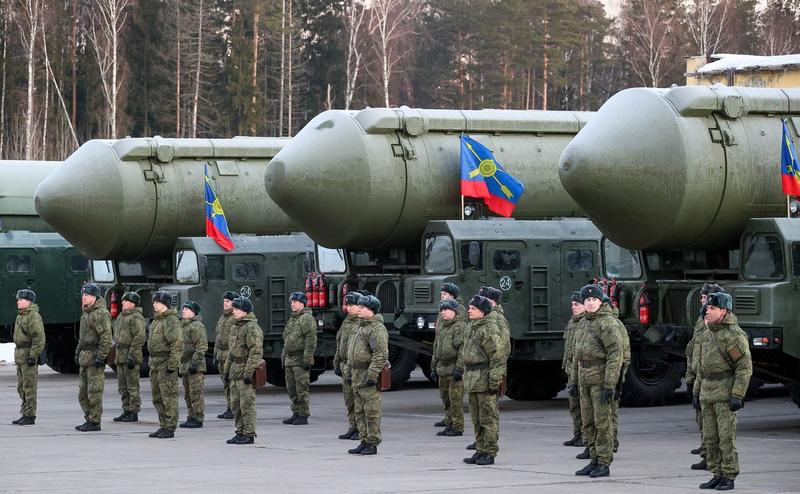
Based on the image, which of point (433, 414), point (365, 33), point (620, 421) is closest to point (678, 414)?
point (620, 421)

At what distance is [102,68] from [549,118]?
3293 cm

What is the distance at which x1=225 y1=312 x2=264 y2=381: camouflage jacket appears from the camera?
599 inches

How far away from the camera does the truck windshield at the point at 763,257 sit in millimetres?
14969

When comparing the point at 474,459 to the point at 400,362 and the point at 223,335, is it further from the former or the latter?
the point at 400,362

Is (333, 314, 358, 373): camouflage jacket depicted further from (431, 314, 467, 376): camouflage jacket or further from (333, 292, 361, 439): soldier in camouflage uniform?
(431, 314, 467, 376): camouflage jacket

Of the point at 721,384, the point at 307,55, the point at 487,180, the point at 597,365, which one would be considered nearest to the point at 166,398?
the point at 597,365

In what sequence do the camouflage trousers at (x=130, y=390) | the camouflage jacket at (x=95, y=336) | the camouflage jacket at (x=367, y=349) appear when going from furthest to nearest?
1. the camouflage trousers at (x=130, y=390)
2. the camouflage jacket at (x=95, y=336)
3. the camouflage jacket at (x=367, y=349)

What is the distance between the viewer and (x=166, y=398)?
15.8 meters

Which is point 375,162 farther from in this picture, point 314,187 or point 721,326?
point 721,326

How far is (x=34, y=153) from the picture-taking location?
5244cm

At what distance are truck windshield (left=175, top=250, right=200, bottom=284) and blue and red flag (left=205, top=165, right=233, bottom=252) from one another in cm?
39

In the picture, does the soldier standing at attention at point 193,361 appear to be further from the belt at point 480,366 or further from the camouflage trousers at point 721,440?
the camouflage trousers at point 721,440

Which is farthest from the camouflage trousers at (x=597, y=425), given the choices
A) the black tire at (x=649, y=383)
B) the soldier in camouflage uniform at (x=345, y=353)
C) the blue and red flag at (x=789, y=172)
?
the black tire at (x=649, y=383)

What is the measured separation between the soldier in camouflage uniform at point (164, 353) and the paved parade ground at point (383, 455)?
15.9 inches
